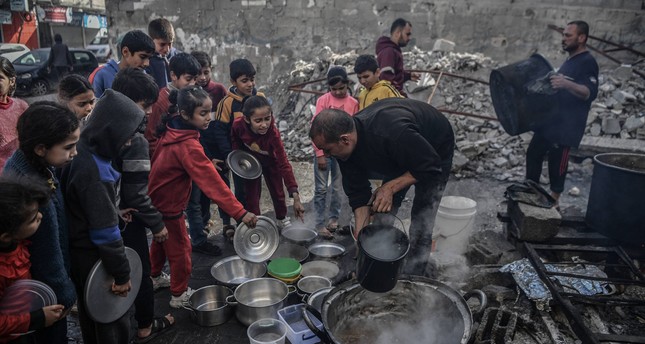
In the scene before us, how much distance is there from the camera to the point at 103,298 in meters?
2.72

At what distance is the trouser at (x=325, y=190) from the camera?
5.46m

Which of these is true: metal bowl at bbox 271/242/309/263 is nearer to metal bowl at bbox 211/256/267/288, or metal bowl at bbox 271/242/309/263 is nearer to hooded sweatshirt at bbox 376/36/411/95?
metal bowl at bbox 211/256/267/288

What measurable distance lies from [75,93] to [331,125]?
6.42 feet

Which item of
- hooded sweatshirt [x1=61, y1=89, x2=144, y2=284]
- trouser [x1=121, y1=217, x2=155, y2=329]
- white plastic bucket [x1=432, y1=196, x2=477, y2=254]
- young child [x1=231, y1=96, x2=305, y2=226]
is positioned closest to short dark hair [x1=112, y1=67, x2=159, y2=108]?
hooded sweatshirt [x1=61, y1=89, x2=144, y2=284]

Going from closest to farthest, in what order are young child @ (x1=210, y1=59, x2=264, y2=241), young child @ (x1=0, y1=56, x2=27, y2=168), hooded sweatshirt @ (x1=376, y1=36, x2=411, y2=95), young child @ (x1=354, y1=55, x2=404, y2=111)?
young child @ (x1=0, y1=56, x2=27, y2=168) < young child @ (x1=210, y1=59, x2=264, y2=241) < young child @ (x1=354, y1=55, x2=404, y2=111) < hooded sweatshirt @ (x1=376, y1=36, x2=411, y2=95)

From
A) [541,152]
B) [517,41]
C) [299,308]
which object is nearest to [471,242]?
[541,152]

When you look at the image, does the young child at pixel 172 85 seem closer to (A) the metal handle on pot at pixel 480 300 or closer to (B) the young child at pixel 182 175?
(B) the young child at pixel 182 175

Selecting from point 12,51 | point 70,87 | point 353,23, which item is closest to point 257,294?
point 70,87

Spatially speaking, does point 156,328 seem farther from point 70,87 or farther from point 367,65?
point 367,65

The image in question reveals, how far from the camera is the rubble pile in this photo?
312 inches

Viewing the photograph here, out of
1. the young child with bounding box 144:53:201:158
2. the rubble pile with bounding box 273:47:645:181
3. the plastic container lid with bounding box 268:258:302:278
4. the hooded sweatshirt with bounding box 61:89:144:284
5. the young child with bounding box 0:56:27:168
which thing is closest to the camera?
the hooded sweatshirt with bounding box 61:89:144:284

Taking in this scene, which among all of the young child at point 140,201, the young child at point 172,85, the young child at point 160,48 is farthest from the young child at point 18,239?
the young child at point 160,48

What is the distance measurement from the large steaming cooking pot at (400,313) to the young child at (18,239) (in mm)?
1560

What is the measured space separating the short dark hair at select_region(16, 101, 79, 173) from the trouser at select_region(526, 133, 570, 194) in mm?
5498
